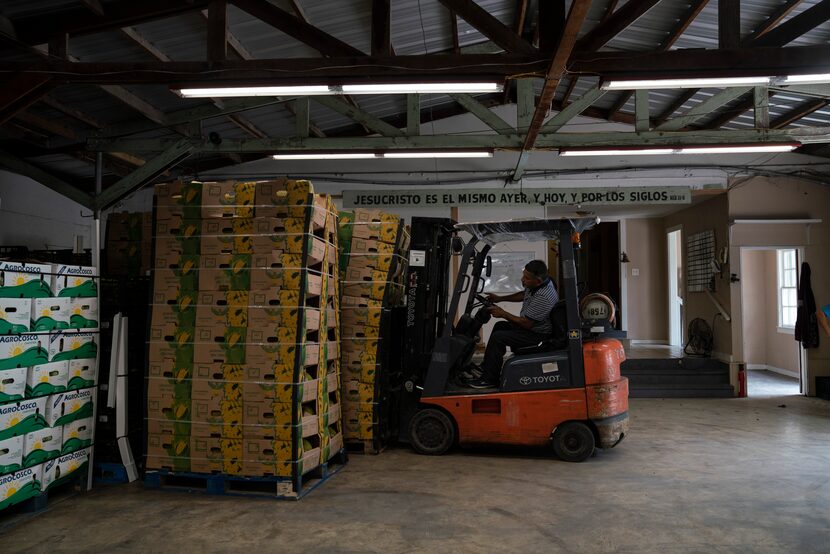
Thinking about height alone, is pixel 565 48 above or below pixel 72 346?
above

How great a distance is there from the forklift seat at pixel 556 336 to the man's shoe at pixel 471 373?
575 mm

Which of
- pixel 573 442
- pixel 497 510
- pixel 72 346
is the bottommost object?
pixel 497 510

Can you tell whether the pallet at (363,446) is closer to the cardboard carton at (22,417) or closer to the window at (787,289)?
the cardboard carton at (22,417)

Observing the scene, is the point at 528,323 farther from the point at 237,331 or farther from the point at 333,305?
the point at 237,331

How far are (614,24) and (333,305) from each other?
12.2 ft

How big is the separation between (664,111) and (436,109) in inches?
173

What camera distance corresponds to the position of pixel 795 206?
1209 cm

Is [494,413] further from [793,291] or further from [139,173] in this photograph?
[793,291]

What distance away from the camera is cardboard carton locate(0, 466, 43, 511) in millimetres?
4816

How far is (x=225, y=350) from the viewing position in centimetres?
571

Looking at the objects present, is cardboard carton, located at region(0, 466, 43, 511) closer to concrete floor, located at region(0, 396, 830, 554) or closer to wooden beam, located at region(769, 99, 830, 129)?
concrete floor, located at region(0, 396, 830, 554)

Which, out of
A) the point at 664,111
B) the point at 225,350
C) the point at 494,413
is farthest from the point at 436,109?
the point at 225,350

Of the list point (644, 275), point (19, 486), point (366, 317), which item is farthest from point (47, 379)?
point (644, 275)

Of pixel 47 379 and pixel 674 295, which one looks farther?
pixel 674 295
